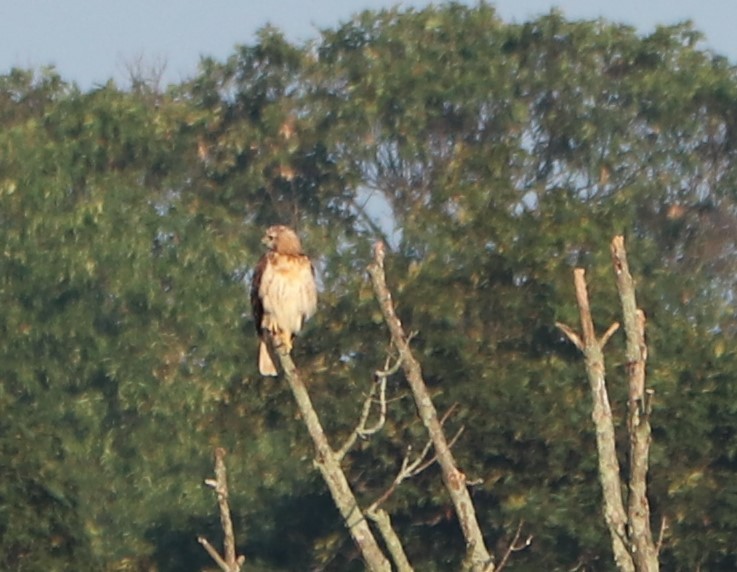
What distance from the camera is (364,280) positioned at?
26844 mm

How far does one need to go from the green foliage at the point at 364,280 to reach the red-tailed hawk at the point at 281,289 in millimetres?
7994

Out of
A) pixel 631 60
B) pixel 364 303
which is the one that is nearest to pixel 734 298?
pixel 631 60

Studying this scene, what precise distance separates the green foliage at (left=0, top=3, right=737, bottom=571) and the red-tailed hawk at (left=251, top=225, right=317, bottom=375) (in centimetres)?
799

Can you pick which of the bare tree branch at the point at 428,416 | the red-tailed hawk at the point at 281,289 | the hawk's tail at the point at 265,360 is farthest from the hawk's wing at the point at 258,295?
the bare tree branch at the point at 428,416

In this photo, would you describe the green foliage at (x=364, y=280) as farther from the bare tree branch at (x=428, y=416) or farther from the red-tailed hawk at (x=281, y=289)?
the bare tree branch at (x=428, y=416)

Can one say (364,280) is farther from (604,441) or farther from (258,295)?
(604,441)

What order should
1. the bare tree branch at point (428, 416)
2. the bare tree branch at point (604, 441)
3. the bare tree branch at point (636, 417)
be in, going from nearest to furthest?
1. the bare tree branch at point (636, 417)
2. the bare tree branch at point (604, 441)
3. the bare tree branch at point (428, 416)

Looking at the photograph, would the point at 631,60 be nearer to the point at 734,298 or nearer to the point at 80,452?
the point at 734,298

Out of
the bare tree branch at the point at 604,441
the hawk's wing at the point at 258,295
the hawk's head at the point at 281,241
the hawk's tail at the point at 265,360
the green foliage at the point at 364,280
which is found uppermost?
the green foliage at the point at 364,280

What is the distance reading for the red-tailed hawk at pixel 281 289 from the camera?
13.6 m

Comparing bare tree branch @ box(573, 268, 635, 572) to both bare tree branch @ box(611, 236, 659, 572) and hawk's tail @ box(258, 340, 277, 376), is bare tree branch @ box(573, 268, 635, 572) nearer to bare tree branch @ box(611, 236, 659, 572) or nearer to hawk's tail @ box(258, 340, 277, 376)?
bare tree branch @ box(611, 236, 659, 572)

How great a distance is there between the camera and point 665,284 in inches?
1227

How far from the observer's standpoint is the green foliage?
2362 centimetres

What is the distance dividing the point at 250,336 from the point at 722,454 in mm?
9327
